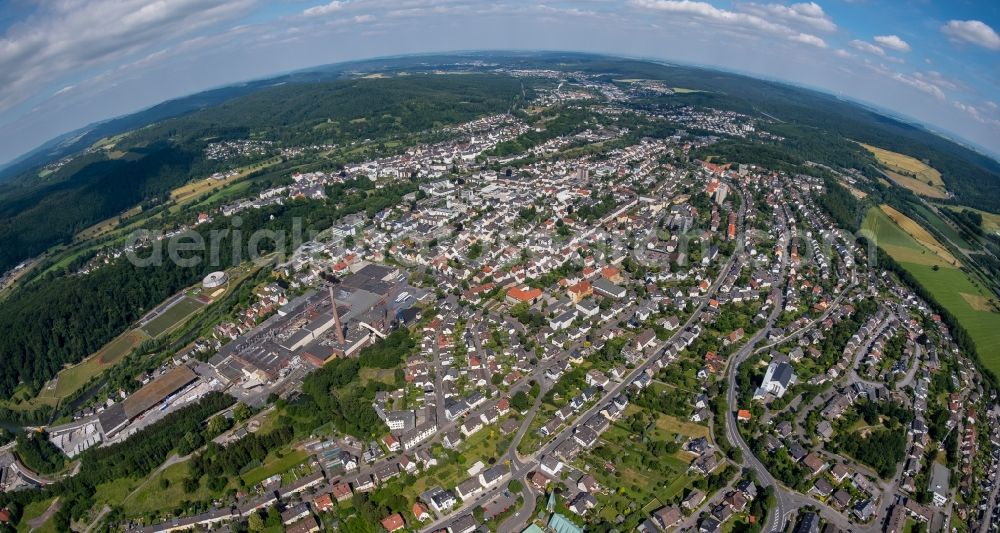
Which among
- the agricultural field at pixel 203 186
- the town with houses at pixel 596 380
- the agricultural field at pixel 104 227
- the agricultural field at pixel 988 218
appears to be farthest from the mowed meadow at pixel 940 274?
the agricultural field at pixel 104 227

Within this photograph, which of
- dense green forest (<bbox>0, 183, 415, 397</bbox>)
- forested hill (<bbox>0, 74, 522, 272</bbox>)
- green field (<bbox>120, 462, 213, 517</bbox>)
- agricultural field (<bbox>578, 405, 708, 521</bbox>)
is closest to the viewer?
agricultural field (<bbox>578, 405, 708, 521</bbox>)

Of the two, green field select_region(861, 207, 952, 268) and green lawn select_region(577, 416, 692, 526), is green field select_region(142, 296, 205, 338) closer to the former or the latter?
green lawn select_region(577, 416, 692, 526)

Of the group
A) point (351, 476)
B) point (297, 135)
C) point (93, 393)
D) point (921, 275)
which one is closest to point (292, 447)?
point (351, 476)

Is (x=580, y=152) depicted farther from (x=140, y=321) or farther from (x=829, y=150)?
(x=140, y=321)

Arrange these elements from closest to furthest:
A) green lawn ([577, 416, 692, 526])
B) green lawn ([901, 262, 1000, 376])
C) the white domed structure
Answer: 1. green lawn ([577, 416, 692, 526])
2. green lawn ([901, 262, 1000, 376])
3. the white domed structure

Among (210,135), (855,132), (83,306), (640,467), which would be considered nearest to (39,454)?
(83,306)

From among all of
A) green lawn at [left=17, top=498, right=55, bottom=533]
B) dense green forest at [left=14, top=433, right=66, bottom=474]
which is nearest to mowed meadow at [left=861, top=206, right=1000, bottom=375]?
green lawn at [left=17, top=498, right=55, bottom=533]

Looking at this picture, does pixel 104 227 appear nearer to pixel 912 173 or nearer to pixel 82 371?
pixel 82 371
